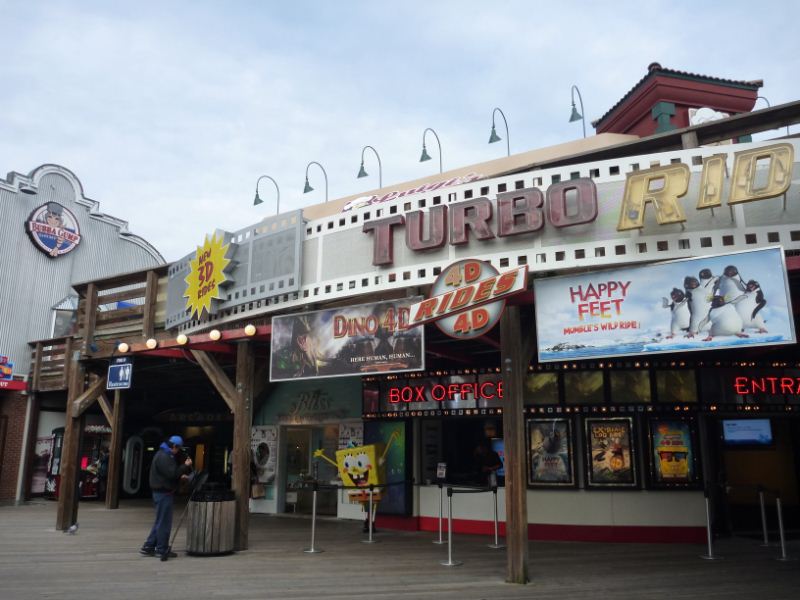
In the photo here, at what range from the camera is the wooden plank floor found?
26.3ft

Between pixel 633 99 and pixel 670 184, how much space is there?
9.29m

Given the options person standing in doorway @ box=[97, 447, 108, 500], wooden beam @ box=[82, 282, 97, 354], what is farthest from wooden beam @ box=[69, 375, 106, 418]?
person standing in doorway @ box=[97, 447, 108, 500]

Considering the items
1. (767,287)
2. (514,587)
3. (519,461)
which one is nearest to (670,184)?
(767,287)

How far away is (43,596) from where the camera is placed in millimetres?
7742

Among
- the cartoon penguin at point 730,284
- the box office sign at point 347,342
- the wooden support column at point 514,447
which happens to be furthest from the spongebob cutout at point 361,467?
the cartoon penguin at point 730,284

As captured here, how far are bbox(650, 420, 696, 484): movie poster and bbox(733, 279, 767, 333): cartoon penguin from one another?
540cm

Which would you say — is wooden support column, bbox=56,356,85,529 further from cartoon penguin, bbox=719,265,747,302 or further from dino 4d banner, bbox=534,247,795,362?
cartoon penguin, bbox=719,265,747,302

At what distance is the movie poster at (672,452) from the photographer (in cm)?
1232

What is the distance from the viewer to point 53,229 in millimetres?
24922

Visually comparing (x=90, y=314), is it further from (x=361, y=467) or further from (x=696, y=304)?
(x=696, y=304)

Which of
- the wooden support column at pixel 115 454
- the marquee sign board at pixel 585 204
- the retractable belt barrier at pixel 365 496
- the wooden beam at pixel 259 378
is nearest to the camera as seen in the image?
the marquee sign board at pixel 585 204

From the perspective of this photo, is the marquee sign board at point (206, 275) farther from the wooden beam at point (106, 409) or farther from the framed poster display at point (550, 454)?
the wooden beam at point (106, 409)

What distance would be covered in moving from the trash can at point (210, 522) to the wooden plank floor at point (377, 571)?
10.3 inches

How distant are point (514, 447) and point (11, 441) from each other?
19231 mm
